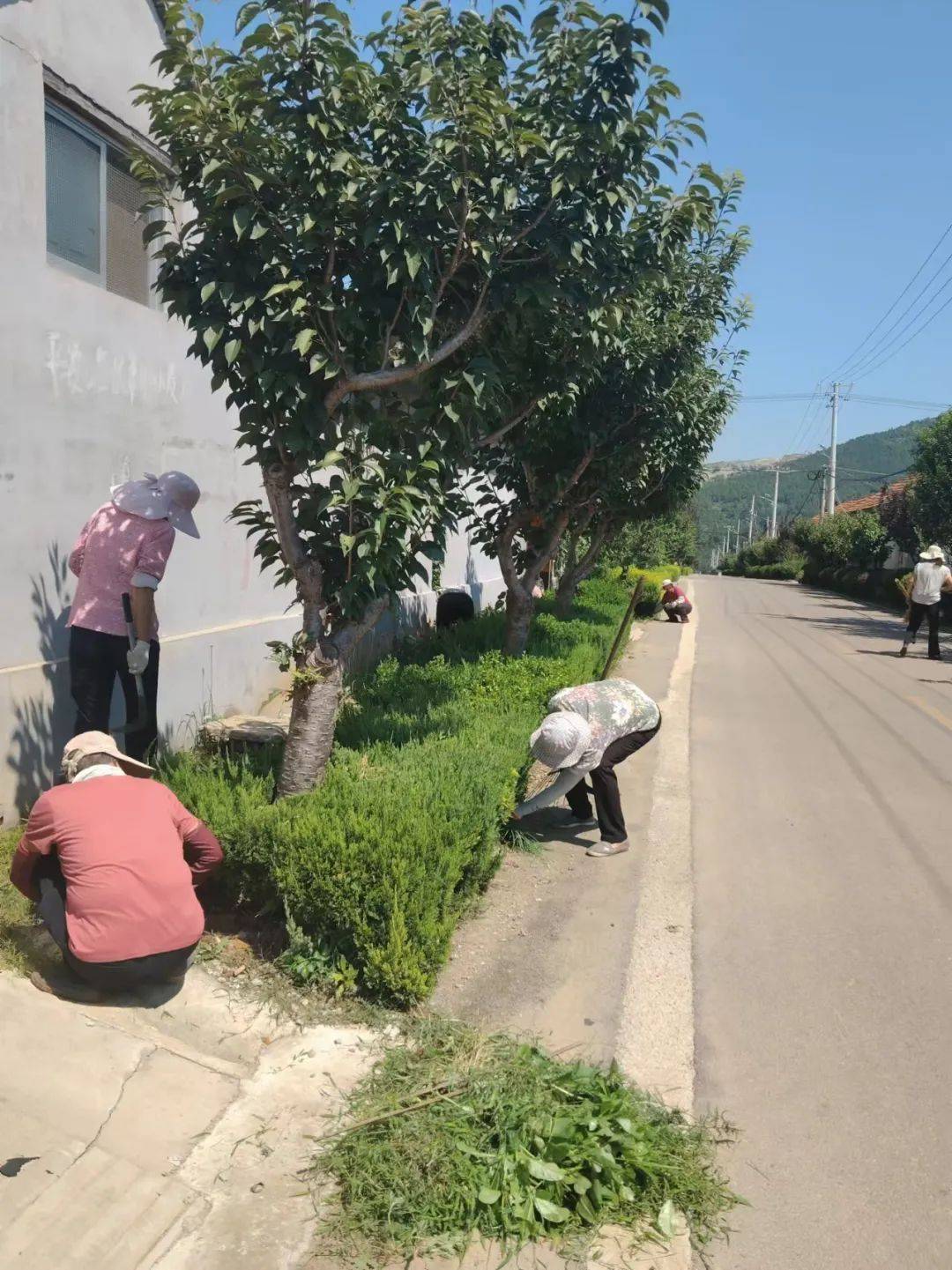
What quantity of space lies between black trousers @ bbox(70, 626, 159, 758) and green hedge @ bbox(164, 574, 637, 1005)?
1.45 ft

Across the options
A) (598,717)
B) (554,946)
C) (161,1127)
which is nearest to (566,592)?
(598,717)

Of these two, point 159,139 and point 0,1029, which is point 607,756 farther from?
point 159,139

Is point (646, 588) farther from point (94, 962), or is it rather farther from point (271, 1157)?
point (271, 1157)

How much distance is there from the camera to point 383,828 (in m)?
4.10

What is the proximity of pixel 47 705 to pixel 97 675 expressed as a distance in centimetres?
47

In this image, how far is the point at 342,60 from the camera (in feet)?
14.1

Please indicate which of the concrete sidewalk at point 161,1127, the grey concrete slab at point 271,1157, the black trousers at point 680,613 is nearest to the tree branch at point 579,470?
the concrete sidewalk at point 161,1127

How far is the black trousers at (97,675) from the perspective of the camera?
17.2 feet

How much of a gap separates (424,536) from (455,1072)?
2704mm

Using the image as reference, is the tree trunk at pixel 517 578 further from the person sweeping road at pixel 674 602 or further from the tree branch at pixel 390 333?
the person sweeping road at pixel 674 602

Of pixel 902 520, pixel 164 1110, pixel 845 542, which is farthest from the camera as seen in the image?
pixel 845 542

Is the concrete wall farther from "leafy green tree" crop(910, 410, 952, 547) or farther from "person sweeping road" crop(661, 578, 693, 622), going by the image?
"leafy green tree" crop(910, 410, 952, 547)

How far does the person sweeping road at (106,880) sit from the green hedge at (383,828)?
473mm

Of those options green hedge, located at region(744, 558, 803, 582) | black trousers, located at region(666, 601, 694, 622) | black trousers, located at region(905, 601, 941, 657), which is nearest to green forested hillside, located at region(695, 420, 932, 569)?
green hedge, located at region(744, 558, 803, 582)
